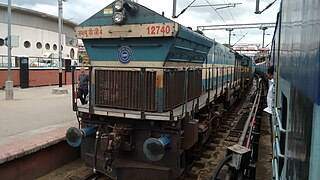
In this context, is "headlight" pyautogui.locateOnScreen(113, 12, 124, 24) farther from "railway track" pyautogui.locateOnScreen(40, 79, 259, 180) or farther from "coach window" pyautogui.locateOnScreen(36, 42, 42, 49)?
"coach window" pyautogui.locateOnScreen(36, 42, 42, 49)

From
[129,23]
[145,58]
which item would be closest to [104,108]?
[145,58]

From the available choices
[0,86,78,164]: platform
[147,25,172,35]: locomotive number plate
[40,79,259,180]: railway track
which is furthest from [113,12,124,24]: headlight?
[40,79,259,180]: railway track

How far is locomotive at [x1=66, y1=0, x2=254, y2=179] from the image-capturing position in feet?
16.0

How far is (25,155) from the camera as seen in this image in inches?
213

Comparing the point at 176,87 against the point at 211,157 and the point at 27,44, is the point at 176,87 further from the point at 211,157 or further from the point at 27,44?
the point at 27,44

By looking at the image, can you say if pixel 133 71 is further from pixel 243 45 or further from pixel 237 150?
pixel 243 45

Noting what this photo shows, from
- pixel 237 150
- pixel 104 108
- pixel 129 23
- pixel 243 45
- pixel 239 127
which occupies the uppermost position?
pixel 243 45

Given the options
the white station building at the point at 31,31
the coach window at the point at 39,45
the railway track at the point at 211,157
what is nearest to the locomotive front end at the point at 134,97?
the railway track at the point at 211,157

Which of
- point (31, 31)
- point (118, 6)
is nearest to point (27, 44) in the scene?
point (31, 31)

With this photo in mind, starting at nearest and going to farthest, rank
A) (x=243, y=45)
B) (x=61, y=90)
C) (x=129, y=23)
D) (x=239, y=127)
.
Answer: (x=129, y=23) < (x=239, y=127) < (x=61, y=90) < (x=243, y=45)

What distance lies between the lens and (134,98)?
523cm

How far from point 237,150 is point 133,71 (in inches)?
93.8

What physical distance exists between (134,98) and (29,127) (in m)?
3.92

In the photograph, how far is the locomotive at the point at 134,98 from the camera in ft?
16.0
